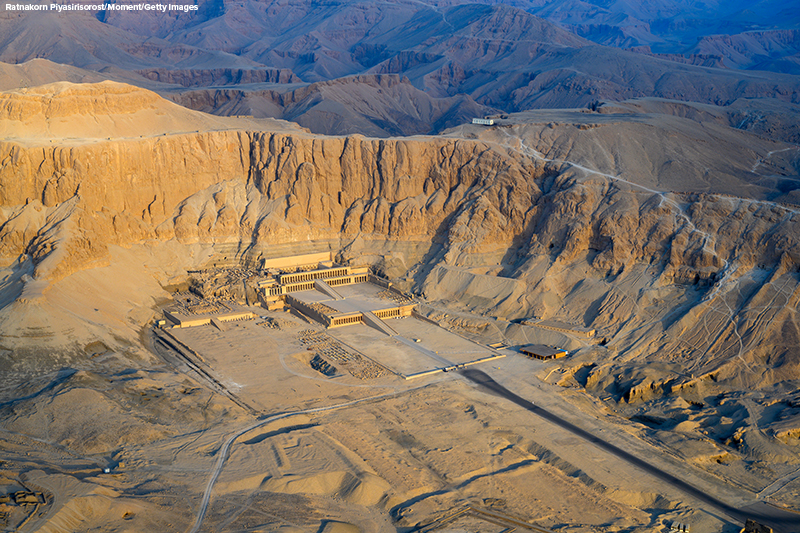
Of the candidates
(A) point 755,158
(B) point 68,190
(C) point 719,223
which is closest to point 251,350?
(B) point 68,190

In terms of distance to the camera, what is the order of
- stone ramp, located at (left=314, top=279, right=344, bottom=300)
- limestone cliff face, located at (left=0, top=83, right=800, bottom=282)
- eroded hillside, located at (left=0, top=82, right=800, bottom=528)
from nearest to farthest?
eroded hillside, located at (left=0, top=82, right=800, bottom=528)
limestone cliff face, located at (left=0, top=83, right=800, bottom=282)
stone ramp, located at (left=314, top=279, right=344, bottom=300)

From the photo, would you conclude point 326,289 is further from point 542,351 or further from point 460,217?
point 542,351

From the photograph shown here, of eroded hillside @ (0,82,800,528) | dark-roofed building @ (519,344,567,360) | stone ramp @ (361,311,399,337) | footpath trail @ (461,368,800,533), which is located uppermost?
eroded hillside @ (0,82,800,528)

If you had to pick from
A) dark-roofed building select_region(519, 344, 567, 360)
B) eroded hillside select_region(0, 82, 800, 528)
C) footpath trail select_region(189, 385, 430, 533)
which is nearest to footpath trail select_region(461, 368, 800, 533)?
eroded hillside select_region(0, 82, 800, 528)

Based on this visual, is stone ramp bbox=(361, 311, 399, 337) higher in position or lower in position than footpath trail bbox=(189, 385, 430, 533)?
lower

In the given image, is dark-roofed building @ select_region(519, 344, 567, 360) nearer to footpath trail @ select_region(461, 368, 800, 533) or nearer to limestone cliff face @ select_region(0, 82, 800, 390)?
limestone cliff face @ select_region(0, 82, 800, 390)

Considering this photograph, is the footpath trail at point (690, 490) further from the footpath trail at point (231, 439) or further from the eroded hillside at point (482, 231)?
the footpath trail at point (231, 439)

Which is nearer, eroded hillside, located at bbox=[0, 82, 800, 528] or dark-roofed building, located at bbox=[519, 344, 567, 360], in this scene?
eroded hillside, located at bbox=[0, 82, 800, 528]

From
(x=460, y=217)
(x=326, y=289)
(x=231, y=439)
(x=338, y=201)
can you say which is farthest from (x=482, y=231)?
(x=231, y=439)

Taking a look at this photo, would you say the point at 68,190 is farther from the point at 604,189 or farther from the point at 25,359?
the point at 604,189

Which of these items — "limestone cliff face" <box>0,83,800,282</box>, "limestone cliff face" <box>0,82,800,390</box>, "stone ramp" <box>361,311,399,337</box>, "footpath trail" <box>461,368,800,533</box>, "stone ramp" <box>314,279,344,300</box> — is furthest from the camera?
"stone ramp" <box>314,279,344,300</box>
